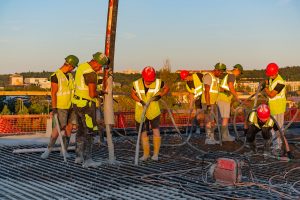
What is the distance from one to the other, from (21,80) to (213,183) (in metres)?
81.4

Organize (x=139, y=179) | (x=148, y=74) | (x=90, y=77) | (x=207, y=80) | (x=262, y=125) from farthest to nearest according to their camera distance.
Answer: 1. (x=207, y=80)
2. (x=262, y=125)
3. (x=148, y=74)
4. (x=90, y=77)
5. (x=139, y=179)

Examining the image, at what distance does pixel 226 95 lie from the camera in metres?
12.3

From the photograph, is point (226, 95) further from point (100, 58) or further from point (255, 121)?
point (100, 58)

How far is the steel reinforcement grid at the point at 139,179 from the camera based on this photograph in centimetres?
653

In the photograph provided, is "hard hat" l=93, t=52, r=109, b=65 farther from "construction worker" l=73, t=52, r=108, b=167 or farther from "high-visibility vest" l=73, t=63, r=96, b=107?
"high-visibility vest" l=73, t=63, r=96, b=107

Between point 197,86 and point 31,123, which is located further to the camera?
point 31,123

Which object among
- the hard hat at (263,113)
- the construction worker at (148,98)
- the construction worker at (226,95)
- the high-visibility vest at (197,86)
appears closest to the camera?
the construction worker at (148,98)

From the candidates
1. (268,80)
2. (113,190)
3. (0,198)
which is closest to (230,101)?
(268,80)

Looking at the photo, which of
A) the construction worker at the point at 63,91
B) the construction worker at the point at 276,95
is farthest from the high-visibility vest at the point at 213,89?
the construction worker at the point at 63,91

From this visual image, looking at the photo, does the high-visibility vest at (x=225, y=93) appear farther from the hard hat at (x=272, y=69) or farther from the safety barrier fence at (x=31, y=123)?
the safety barrier fence at (x=31, y=123)

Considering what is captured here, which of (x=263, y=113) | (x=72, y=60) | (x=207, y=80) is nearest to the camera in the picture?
(x=263, y=113)

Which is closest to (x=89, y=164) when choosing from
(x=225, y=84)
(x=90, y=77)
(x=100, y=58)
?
(x=90, y=77)

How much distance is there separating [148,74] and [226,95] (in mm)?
3744

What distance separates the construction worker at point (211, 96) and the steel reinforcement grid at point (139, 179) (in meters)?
1.76
